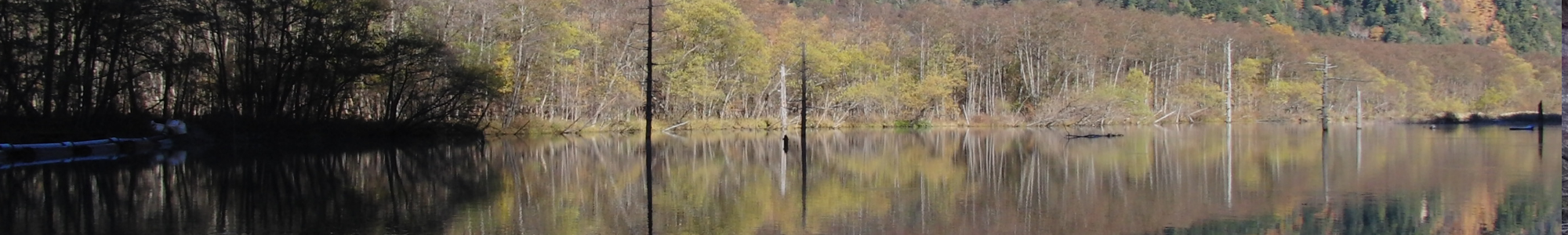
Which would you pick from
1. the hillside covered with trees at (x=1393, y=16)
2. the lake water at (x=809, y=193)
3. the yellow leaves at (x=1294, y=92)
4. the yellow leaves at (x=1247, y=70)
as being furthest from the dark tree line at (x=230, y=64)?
the hillside covered with trees at (x=1393, y=16)

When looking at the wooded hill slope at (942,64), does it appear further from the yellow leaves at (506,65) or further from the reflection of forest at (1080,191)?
A: the reflection of forest at (1080,191)

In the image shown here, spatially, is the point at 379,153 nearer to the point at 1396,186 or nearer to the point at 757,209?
the point at 757,209

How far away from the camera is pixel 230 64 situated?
32938 mm

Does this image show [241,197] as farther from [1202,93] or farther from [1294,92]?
[1294,92]

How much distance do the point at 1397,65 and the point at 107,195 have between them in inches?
3482

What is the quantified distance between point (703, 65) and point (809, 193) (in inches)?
1544

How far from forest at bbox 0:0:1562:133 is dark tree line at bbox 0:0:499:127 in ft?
0.26

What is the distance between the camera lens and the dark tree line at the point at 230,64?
25.7 metres

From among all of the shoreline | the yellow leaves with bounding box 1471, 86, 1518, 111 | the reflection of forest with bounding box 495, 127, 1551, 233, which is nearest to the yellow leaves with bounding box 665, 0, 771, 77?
the shoreline

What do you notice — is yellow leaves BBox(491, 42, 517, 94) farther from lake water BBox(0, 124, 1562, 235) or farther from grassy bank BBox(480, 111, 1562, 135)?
lake water BBox(0, 124, 1562, 235)

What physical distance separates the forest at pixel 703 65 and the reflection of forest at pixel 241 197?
297 inches

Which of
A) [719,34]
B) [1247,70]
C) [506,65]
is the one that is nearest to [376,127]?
[506,65]

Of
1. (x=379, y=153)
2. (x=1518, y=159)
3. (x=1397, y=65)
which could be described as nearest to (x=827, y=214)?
(x=1518, y=159)

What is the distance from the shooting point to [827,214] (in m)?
10.9
